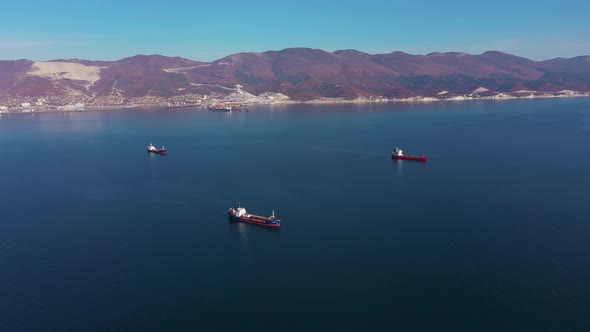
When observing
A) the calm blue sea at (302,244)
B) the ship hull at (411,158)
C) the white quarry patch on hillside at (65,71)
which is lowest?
the calm blue sea at (302,244)

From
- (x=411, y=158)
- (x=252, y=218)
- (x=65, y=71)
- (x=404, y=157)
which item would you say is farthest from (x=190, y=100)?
(x=252, y=218)

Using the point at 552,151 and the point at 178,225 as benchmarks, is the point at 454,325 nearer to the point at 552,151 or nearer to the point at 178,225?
the point at 178,225

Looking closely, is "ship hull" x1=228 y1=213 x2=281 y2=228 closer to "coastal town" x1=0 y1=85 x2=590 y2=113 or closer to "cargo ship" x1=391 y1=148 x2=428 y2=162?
"cargo ship" x1=391 y1=148 x2=428 y2=162

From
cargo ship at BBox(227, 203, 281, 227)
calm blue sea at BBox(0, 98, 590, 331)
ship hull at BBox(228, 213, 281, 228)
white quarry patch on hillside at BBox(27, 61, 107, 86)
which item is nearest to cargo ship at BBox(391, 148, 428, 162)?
calm blue sea at BBox(0, 98, 590, 331)

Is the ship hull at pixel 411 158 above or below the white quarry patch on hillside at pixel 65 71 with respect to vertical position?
below

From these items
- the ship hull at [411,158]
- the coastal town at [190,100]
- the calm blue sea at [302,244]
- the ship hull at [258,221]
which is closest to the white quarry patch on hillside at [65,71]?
the coastal town at [190,100]

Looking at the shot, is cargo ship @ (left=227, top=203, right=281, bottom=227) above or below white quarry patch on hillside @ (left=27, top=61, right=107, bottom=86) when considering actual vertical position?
below

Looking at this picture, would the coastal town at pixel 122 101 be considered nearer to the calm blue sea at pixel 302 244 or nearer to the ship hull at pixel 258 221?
the calm blue sea at pixel 302 244

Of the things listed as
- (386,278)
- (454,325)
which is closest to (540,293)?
(454,325)
